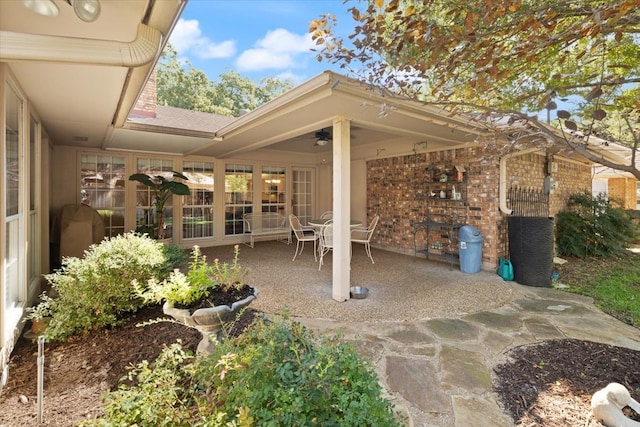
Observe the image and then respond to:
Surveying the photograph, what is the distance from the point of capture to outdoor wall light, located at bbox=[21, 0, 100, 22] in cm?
176

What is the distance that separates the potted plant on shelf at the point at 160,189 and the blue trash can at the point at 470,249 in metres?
5.55

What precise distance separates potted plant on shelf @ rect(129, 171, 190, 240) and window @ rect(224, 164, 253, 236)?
1577 millimetres

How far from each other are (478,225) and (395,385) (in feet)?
14.4

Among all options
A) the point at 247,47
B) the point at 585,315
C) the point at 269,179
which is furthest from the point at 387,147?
the point at 247,47

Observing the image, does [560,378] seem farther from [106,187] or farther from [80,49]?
[106,187]

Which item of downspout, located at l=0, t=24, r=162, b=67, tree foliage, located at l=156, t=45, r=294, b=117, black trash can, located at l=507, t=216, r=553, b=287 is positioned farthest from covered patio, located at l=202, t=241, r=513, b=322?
tree foliage, located at l=156, t=45, r=294, b=117

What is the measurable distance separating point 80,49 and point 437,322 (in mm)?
3796

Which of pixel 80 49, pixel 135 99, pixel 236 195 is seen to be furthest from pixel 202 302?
pixel 236 195

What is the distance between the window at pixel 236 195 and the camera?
8.25m

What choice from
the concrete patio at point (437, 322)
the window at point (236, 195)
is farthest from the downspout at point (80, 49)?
the window at point (236, 195)

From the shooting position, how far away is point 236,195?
8398 millimetres

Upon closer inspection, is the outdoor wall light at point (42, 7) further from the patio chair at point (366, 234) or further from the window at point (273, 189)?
the window at point (273, 189)

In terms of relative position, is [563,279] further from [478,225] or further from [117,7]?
[117,7]

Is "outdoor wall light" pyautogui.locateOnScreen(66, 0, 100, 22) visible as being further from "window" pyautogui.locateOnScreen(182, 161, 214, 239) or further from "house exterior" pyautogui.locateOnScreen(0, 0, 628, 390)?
"window" pyautogui.locateOnScreen(182, 161, 214, 239)
